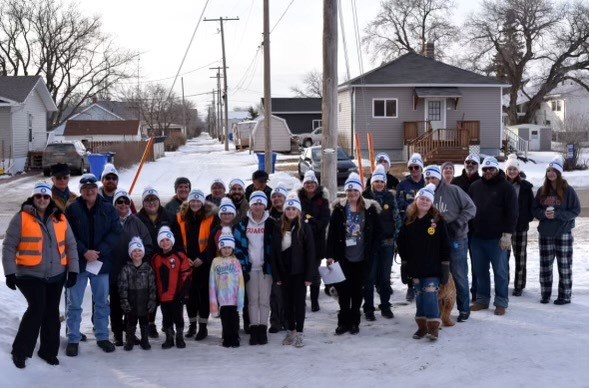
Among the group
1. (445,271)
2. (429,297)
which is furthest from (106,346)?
(445,271)

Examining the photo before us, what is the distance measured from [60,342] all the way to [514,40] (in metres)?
51.8

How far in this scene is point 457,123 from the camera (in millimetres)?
36094

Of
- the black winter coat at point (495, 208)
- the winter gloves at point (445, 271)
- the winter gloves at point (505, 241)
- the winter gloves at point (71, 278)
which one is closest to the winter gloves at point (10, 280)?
the winter gloves at point (71, 278)

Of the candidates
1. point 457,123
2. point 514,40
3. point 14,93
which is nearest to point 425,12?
point 514,40

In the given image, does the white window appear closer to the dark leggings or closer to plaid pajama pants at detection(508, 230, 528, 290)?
plaid pajama pants at detection(508, 230, 528, 290)

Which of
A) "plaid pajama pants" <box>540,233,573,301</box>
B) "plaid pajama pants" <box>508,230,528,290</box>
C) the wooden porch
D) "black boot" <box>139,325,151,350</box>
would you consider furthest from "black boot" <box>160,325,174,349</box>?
the wooden porch

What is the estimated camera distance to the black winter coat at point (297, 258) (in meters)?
7.40

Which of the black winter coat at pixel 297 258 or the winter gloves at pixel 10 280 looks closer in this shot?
the winter gloves at pixel 10 280

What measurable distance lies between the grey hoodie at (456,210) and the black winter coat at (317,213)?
129cm

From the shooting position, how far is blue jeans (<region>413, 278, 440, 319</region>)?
24.0 feet

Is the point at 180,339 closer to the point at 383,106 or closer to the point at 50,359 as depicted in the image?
the point at 50,359

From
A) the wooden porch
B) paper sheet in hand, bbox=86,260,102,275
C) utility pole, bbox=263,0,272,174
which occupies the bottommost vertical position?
paper sheet in hand, bbox=86,260,102,275

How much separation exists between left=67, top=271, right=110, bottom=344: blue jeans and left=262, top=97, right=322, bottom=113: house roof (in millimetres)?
53762

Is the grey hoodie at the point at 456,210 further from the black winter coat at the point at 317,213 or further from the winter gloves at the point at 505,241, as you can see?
the black winter coat at the point at 317,213
